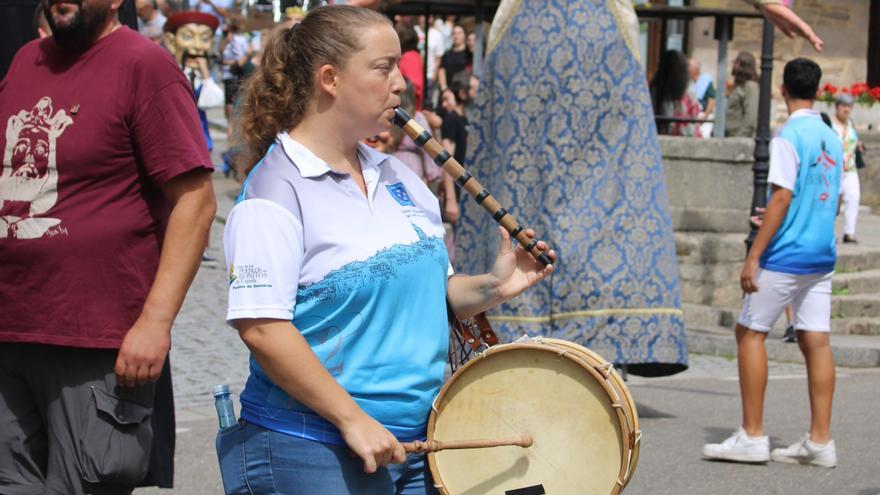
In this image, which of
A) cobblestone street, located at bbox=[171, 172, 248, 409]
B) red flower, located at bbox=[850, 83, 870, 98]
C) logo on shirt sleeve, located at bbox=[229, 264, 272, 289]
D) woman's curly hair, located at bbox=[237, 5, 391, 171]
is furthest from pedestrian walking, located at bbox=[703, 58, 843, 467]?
red flower, located at bbox=[850, 83, 870, 98]

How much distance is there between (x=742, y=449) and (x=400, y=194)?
373cm

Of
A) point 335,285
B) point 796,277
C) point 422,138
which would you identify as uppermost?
point 422,138

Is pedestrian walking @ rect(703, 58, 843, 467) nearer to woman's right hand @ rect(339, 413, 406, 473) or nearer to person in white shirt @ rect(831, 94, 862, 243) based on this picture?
woman's right hand @ rect(339, 413, 406, 473)

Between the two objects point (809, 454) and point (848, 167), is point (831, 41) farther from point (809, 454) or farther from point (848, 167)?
point (809, 454)

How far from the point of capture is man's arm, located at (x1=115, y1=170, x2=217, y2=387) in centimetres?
366

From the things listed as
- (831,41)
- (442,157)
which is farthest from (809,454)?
(831,41)

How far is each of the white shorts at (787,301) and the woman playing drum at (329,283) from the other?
143 inches

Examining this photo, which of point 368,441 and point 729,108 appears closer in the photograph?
point 368,441

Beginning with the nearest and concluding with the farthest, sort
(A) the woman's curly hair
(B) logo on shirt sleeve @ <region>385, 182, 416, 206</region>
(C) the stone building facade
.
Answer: (A) the woman's curly hair → (B) logo on shirt sleeve @ <region>385, 182, 416, 206</region> → (C) the stone building facade

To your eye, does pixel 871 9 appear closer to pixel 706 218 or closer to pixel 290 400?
pixel 706 218

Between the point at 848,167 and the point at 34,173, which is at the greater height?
the point at 34,173

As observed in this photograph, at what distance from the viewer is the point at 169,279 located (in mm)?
3688

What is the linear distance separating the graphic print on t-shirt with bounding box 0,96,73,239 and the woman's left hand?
1071 mm

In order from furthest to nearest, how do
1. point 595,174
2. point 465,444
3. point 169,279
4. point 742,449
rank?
point 595,174, point 742,449, point 169,279, point 465,444
